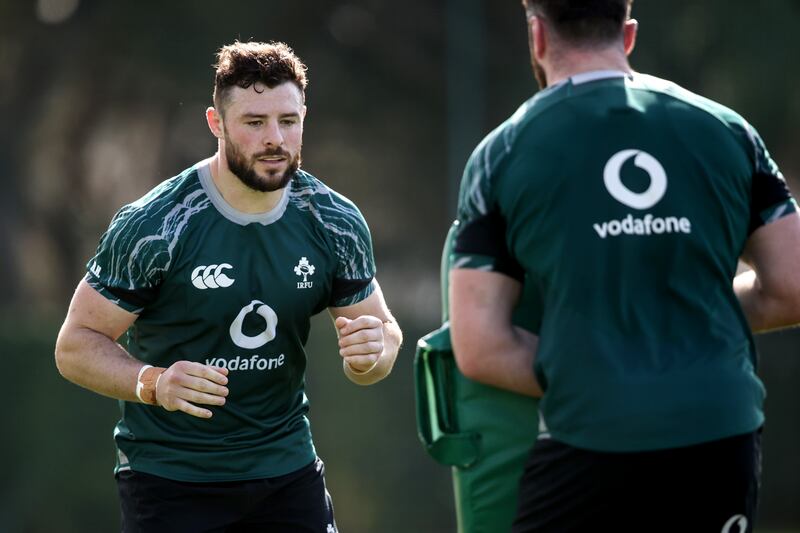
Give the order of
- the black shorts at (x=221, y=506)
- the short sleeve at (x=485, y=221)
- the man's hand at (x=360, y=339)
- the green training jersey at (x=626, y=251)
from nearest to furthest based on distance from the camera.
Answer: the green training jersey at (x=626, y=251)
the short sleeve at (x=485, y=221)
the man's hand at (x=360, y=339)
the black shorts at (x=221, y=506)

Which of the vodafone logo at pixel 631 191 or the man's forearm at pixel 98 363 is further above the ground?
the vodafone logo at pixel 631 191

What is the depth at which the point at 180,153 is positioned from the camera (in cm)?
1748

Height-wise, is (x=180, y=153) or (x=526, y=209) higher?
(x=180, y=153)

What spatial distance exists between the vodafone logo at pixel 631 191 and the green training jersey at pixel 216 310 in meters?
1.62

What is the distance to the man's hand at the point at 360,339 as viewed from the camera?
4.42 metres

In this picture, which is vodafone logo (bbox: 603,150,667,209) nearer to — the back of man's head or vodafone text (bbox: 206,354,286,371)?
the back of man's head

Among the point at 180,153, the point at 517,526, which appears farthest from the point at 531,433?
the point at 180,153

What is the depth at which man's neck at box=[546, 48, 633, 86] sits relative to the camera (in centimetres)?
363

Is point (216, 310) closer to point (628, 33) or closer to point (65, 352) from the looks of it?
point (65, 352)

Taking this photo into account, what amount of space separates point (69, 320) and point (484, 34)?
12820mm

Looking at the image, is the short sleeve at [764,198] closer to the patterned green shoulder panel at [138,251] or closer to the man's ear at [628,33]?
the man's ear at [628,33]

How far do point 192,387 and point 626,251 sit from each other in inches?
58.9

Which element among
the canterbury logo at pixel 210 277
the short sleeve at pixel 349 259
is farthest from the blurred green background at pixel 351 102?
the canterbury logo at pixel 210 277

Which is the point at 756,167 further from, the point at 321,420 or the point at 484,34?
the point at 484,34
